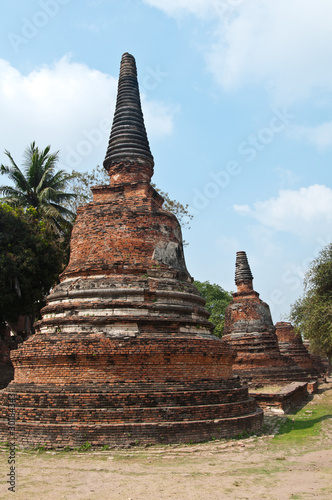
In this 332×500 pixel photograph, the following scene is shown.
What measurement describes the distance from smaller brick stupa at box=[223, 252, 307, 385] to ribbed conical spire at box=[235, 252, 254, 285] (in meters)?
0.45

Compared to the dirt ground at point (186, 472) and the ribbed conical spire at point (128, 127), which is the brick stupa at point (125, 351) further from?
the ribbed conical spire at point (128, 127)

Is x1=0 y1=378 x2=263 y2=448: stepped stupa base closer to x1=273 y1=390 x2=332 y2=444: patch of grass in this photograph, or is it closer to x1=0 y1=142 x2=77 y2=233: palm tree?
x1=273 y1=390 x2=332 y2=444: patch of grass

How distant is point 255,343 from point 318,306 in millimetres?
3879

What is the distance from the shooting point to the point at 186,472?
6.38 meters

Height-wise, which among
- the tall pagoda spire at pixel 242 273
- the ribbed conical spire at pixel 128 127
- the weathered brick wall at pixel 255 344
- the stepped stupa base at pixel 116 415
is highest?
the ribbed conical spire at pixel 128 127

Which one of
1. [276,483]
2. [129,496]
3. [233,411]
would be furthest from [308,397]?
[129,496]

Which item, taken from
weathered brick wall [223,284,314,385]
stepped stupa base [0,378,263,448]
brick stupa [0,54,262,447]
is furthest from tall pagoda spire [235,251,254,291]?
stepped stupa base [0,378,263,448]

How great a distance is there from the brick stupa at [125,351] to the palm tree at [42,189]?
463 inches

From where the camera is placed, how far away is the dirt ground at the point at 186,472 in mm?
5336

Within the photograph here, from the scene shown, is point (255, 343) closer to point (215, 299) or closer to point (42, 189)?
point (42, 189)

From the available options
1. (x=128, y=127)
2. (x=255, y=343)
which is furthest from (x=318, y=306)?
(x=128, y=127)

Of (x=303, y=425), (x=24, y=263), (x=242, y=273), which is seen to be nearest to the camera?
(x=303, y=425)

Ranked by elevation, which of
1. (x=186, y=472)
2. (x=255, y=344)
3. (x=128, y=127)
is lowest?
(x=186, y=472)

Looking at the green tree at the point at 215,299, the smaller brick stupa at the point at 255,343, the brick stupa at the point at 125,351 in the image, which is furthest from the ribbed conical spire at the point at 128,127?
the green tree at the point at 215,299
